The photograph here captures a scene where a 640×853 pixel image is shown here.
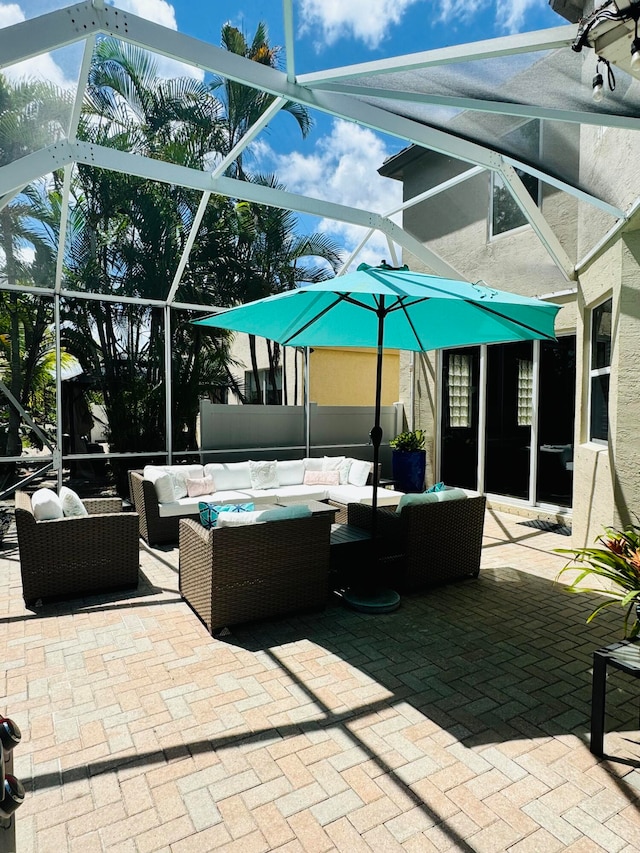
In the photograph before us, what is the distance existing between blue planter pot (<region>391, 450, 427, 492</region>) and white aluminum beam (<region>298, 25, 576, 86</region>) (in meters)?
6.36

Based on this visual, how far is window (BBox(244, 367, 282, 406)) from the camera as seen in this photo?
9.41 metres

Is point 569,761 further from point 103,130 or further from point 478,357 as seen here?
point 103,130

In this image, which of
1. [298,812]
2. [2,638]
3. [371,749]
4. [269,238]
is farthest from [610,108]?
[269,238]

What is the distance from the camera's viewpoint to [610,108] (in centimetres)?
303

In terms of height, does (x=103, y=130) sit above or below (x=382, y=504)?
above

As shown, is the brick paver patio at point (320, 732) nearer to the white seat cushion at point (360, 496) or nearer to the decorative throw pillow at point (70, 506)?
the decorative throw pillow at point (70, 506)

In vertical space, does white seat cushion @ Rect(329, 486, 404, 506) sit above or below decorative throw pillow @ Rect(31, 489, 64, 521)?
below

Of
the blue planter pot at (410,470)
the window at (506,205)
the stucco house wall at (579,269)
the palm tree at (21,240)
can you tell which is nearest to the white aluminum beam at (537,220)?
the stucco house wall at (579,269)

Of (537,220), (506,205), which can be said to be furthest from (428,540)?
(506,205)

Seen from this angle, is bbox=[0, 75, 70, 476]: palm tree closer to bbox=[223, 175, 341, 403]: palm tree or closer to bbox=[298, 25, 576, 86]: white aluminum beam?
bbox=[298, 25, 576, 86]: white aluminum beam

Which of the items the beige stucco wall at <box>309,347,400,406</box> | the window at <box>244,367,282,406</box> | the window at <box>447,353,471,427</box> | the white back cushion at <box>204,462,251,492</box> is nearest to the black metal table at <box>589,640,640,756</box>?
the white back cushion at <box>204,462,251,492</box>

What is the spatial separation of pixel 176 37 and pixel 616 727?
203 inches

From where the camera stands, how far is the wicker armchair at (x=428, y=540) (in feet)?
15.0

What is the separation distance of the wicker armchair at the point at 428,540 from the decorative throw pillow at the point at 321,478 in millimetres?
3006
